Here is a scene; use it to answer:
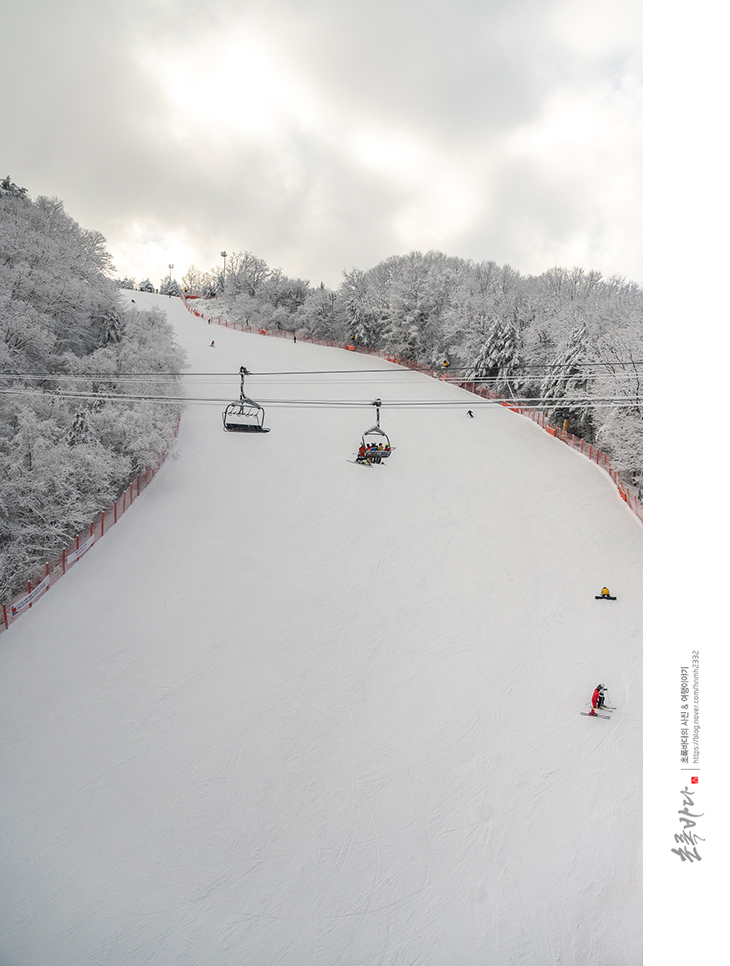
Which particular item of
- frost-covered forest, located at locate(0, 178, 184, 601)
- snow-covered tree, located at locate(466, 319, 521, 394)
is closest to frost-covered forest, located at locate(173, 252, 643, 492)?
snow-covered tree, located at locate(466, 319, 521, 394)

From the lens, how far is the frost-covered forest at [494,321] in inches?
1059

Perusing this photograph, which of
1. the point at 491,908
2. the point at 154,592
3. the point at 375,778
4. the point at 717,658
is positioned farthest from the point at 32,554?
the point at 717,658

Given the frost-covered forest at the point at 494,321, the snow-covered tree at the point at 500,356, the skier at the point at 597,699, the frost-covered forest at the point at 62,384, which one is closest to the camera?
the skier at the point at 597,699

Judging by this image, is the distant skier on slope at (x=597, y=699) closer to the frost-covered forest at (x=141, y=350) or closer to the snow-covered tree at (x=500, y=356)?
the frost-covered forest at (x=141, y=350)

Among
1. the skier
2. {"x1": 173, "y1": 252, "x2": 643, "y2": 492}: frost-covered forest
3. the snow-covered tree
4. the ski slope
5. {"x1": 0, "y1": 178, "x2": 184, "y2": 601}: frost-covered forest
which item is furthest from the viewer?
the snow-covered tree

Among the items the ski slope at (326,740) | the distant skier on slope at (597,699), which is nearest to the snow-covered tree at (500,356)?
the ski slope at (326,740)

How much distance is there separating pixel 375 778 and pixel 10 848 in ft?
23.9

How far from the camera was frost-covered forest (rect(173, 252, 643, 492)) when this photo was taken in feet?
88.3

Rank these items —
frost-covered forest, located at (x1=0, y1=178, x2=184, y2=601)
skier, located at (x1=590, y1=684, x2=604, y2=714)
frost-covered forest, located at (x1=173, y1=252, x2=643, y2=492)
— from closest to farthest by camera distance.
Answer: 1. skier, located at (x1=590, y1=684, x2=604, y2=714)
2. frost-covered forest, located at (x1=0, y1=178, x2=184, y2=601)
3. frost-covered forest, located at (x1=173, y1=252, x2=643, y2=492)

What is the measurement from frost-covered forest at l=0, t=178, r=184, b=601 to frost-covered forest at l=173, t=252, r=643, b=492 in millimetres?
16700

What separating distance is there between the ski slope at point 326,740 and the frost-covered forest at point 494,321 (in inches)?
289

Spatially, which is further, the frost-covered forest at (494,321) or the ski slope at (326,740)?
the frost-covered forest at (494,321)

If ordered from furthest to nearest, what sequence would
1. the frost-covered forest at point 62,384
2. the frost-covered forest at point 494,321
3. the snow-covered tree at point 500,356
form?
1. the snow-covered tree at point 500,356
2. the frost-covered forest at point 494,321
3. the frost-covered forest at point 62,384

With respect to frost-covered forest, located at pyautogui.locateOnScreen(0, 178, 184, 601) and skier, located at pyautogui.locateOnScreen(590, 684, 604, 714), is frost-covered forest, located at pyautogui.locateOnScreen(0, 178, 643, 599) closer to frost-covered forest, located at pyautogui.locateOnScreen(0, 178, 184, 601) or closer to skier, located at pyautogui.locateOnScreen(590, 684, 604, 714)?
frost-covered forest, located at pyautogui.locateOnScreen(0, 178, 184, 601)
